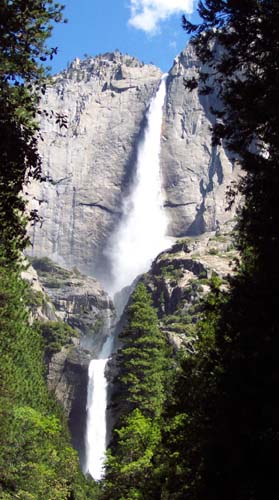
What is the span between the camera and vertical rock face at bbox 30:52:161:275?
145 meters

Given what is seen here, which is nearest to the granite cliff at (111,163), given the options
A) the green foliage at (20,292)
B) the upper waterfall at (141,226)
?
the upper waterfall at (141,226)

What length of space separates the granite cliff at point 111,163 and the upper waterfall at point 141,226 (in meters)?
1.93

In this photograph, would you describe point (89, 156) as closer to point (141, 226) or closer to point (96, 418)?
point (141, 226)

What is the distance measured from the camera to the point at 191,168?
151500mm

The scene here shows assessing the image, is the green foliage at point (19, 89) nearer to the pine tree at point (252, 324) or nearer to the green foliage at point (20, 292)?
the green foliage at point (20, 292)

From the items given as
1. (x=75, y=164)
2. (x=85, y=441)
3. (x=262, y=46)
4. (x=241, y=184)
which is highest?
(x=75, y=164)

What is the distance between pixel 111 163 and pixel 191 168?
67.7 feet

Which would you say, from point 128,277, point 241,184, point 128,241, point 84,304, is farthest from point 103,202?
point 241,184

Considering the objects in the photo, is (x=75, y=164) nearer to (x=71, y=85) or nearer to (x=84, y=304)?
(x=71, y=85)

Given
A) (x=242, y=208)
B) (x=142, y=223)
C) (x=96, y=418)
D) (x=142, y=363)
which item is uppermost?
(x=142, y=223)

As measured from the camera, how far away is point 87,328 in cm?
10719

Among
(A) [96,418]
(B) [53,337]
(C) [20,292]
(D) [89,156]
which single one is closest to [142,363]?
(C) [20,292]

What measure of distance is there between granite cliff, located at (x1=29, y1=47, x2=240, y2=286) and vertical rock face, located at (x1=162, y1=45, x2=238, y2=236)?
0.24 m

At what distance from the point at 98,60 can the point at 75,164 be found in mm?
45766
